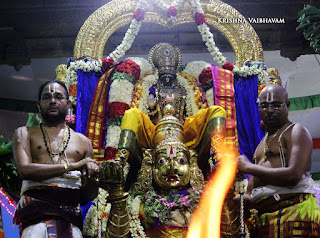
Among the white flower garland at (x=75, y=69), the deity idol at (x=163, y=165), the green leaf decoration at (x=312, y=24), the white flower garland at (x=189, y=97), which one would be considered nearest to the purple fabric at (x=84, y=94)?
the white flower garland at (x=75, y=69)

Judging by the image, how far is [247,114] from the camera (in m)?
6.36

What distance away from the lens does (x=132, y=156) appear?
556 cm

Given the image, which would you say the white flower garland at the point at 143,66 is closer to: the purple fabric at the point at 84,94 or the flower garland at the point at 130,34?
the flower garland at the point at 130,34

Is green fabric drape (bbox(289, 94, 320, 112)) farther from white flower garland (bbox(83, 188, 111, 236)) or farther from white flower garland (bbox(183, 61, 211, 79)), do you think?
white flower garland (bbox(83, 188, 111, 236))

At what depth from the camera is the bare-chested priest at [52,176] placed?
12.6 feet

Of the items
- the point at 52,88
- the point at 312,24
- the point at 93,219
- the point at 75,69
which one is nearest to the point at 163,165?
the point at 93,219

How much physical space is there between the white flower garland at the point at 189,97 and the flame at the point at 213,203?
141 centimetres

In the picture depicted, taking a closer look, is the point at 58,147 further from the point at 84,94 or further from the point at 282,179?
the point at 84,94

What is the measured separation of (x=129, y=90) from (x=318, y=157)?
4.19 metres

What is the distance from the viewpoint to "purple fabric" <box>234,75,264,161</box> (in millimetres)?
6156

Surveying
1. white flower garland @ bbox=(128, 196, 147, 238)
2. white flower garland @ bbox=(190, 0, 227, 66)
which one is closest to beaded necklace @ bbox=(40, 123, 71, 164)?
white flower garland @ bbox=(128, 196, 147, 238)

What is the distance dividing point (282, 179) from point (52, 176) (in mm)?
1945

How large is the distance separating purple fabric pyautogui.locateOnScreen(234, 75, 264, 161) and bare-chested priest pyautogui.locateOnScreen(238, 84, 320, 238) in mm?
1782

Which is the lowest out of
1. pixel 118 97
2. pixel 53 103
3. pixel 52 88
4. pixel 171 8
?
pixel 53 103
